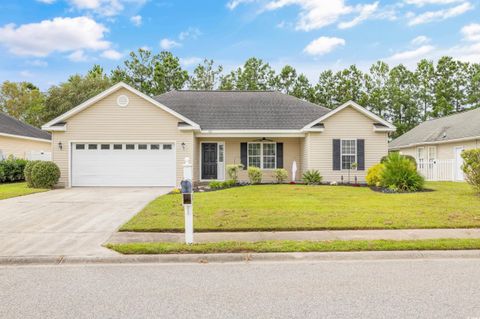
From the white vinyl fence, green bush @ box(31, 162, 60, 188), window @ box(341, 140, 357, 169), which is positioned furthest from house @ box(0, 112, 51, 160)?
the white vinyl fence

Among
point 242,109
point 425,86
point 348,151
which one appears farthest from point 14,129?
point 425,86

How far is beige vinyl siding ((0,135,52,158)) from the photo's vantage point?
77.1 ft

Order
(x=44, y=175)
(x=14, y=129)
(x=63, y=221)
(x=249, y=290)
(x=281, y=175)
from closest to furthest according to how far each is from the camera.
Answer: (x=249, y=290)
(x=63, y=221)
(x=44, y=175)
(x=281, y=175)
(x=14, y=129)

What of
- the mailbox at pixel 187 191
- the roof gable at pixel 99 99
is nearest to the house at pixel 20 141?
the roof gable at pixel 99 99

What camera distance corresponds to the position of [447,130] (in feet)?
78.9

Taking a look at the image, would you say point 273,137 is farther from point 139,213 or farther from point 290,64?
point 290,64

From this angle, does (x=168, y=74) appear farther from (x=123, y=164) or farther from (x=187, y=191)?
(x=187, y=191)

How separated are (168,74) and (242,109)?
2595 cm

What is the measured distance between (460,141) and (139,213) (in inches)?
799

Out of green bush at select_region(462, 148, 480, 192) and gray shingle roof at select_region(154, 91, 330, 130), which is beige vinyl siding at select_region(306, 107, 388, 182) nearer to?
gray shingle roof at select_region(154, 91, 330, 130)

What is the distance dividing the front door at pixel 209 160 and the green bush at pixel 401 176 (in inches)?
352

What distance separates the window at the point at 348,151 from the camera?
18.0 metres

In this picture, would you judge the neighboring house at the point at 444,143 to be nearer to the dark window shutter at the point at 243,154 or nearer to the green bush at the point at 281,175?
the green bush at the point at 281,175

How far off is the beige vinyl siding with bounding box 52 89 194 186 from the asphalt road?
471 inches
